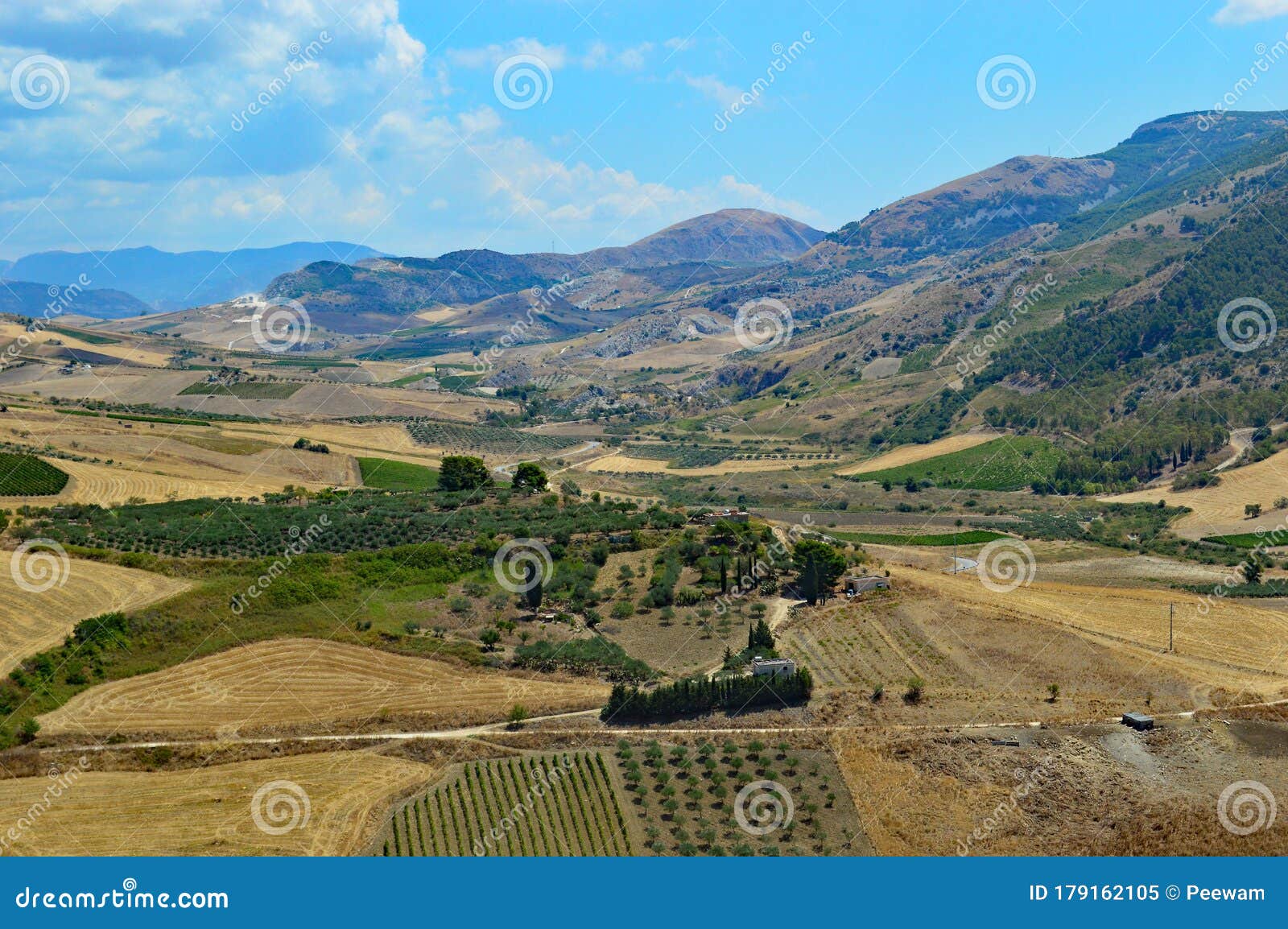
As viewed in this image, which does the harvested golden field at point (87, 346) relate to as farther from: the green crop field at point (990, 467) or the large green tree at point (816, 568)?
the large green tree at point (816, 568)

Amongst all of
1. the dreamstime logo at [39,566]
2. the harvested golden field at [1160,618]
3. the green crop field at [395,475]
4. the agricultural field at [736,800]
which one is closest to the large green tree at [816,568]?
the harvested golden field at [1160,618]

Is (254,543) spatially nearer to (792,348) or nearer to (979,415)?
(979,415)

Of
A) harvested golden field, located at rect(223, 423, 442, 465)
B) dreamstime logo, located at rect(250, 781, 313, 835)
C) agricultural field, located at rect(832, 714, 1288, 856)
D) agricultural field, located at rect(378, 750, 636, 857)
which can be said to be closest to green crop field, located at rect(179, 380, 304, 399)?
harvested golden field, located at rect(223, 423, 442, 465)

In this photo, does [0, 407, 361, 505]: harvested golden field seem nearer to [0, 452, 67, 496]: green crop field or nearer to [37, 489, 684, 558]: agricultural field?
[0, 452, 67, 496]: green crop field

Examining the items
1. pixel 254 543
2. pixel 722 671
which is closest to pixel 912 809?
pixel 722 671

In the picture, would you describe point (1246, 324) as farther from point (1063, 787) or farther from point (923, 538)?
point (1063, 787)
